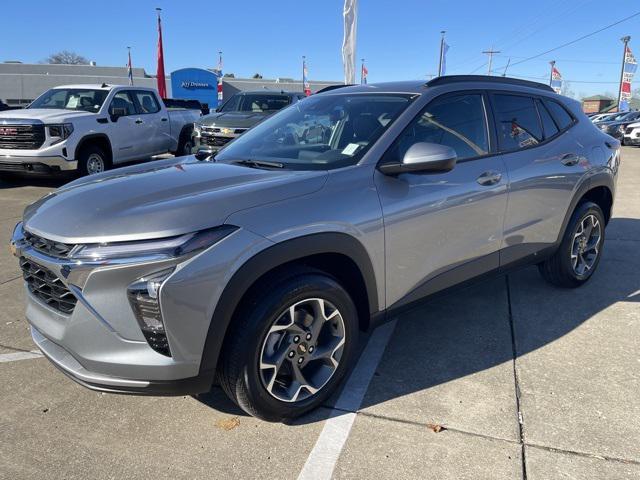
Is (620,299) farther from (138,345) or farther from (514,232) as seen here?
(138,345)

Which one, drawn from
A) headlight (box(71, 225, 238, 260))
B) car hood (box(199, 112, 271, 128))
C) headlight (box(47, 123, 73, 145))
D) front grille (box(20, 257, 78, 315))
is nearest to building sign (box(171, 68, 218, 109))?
car hood (box(199, 112, 271, 128))

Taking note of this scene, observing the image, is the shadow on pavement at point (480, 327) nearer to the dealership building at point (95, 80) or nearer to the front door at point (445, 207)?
the front door at point (445, 207)

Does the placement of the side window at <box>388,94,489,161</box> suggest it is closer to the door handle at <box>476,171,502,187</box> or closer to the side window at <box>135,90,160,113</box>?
the door handle at <box>476,171,502,187</box>

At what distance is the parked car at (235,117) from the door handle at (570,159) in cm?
615

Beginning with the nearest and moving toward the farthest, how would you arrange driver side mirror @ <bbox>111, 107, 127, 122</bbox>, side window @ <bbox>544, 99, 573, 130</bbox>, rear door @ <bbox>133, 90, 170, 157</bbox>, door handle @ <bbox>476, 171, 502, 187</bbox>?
door handle @ <bbox>476, 171, 502, 187</bbox>, side window @ <bbox>544, 99, 573, 130</bbox>, driver side mirror @ <bbox>111, 107, 127, 122</bbox>, rear door @ <bbox>133, 90, 170, 157</bbox>

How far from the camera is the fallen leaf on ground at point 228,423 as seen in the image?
271 cm

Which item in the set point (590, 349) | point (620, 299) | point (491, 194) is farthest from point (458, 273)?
point (620, 299)

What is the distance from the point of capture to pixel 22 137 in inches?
352

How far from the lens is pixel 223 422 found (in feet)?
9.02

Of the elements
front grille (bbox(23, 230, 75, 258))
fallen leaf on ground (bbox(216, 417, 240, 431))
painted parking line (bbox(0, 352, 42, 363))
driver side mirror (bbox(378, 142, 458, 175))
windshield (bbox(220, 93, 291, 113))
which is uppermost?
windshield (bbox(220, 93, 291, 113))

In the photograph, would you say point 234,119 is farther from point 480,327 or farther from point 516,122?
point 480,327

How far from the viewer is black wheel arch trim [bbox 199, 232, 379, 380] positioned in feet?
7.50

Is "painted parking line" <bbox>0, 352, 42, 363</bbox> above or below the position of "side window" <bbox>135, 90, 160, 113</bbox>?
below

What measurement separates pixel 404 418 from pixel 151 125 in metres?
9.97
